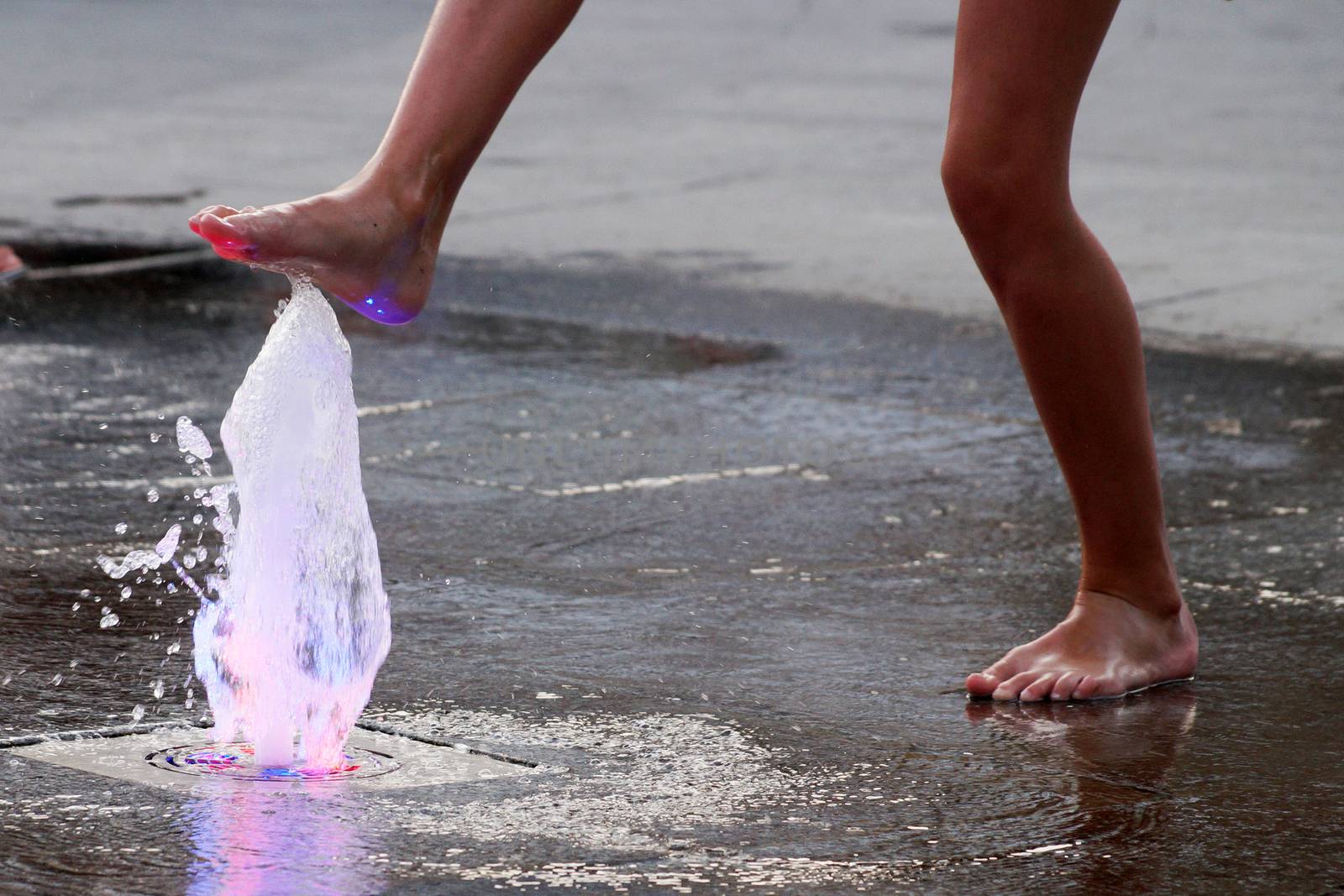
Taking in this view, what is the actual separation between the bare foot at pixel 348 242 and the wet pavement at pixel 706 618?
50 cm

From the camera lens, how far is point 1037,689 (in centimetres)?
297

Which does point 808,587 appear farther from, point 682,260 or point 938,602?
point 682,260

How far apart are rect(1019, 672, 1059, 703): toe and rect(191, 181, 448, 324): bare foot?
0.94 metres

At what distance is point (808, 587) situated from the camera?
3.54 meters

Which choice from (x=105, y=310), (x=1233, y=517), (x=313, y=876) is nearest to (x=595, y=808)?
(x=313, y=876)

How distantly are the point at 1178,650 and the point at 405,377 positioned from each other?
2.67 meters

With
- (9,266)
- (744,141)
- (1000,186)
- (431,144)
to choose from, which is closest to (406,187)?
(431,144)

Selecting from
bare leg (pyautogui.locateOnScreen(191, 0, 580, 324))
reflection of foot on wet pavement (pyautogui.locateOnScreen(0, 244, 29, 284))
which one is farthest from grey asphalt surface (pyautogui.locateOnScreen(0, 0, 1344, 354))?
bare leg (pyautogui.locateOnScreen(191, 0, 580, 324))

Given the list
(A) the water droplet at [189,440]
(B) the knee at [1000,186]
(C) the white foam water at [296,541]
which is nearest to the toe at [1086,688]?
(B) the knee at [1000,186]

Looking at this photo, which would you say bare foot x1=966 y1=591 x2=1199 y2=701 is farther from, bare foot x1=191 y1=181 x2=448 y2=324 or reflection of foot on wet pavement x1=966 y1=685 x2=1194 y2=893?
bare foot x1=191 y1=181 x2=448 y2=324

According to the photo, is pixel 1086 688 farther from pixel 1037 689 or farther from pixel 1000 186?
pixel 1000 186

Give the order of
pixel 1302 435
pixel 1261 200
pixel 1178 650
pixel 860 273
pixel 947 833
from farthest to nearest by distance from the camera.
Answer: pixel 1261 200, pixel 860 273, pixel 1302 435, pixel 1178 650, pixel 947 833

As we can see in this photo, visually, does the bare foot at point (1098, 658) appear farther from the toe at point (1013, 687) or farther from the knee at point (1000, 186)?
the knee at point (1000, 186)

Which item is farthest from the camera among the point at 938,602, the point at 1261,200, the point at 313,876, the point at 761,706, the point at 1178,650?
the point at 1261,200
